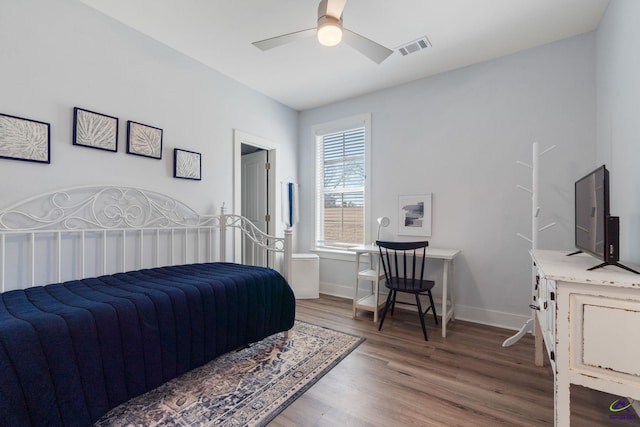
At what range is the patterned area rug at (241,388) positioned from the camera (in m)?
1.51

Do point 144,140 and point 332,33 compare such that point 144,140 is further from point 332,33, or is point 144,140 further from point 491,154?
point 491,154

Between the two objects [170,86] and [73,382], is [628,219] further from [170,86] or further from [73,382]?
[170,86]

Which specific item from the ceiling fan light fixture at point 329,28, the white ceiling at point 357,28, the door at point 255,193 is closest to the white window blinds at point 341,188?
the door at point 255,193

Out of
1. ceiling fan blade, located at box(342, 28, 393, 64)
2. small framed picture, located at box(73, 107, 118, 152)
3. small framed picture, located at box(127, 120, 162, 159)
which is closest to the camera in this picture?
ceiling fan blade, located at box(342, 28, 393, 64)

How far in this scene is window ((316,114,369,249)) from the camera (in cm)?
375

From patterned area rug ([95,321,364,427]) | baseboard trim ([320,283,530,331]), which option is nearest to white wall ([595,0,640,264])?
baseboard trim ([320,283,530,331])

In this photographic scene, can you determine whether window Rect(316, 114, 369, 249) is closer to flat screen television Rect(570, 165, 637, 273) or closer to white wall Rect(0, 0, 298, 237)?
white wall Rect(0, 0, 298, 237)

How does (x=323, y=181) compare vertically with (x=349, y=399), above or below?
above

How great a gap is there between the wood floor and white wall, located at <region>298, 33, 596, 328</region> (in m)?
0.59

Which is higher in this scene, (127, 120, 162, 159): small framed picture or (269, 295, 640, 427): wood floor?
(127, 120, 162, 159): small framed picture

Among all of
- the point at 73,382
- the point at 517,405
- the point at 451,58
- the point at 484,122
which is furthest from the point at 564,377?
the point at 451,58

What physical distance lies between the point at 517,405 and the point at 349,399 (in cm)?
95

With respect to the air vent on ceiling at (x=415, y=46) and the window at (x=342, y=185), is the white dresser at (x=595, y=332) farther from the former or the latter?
the window at (x=342, y=185)

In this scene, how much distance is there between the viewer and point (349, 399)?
1693 millimetres
